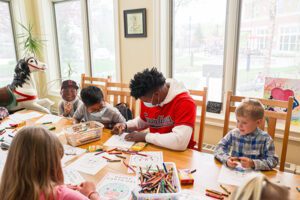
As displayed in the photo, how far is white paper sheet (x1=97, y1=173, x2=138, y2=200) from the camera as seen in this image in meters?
0.99

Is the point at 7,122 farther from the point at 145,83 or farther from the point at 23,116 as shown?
the point at 145,83

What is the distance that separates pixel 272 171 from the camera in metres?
1.15

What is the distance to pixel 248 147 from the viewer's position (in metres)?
1.31

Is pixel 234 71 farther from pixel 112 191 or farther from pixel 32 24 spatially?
pixel 32 24

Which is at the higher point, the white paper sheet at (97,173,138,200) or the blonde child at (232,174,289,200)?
the blonde child at (232,174,289,200)

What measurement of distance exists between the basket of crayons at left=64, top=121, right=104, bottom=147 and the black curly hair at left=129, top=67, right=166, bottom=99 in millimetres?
386

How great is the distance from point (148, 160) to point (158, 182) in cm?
31

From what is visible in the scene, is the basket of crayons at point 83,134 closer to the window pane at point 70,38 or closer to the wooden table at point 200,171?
the wooden table at point 200,171

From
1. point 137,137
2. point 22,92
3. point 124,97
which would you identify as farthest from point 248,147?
point 22,92

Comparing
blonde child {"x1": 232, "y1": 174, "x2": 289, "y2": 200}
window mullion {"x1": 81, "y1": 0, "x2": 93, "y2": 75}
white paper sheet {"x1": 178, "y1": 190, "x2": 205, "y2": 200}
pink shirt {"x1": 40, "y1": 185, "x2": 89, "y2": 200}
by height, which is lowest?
white paper sheet {"x1": 178, "y1": 190, "x2": 205, "y2": 200}

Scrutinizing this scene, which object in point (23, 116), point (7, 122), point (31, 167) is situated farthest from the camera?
point (23, 116)

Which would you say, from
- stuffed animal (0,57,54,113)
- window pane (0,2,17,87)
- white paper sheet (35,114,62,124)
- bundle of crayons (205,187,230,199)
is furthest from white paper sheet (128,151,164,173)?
window pane (0,2,17,87)

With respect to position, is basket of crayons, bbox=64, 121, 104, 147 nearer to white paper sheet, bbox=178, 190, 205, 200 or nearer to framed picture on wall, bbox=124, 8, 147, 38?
white paper sheet, bbox=178, 190, 205, 200

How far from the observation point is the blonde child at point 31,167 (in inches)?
28.4
